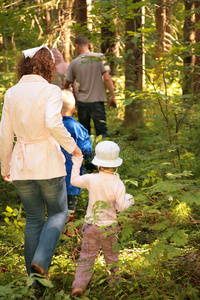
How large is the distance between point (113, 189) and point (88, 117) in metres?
4.33

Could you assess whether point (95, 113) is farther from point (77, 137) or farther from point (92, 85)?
point (77, 137)

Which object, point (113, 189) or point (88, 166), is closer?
point (113, 189)

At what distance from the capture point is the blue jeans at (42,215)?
3307mm

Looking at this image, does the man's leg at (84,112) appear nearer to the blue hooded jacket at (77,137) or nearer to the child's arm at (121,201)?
the blue hooded jacket at (77,137)

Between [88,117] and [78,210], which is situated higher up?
[88,117]

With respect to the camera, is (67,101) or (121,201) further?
(67,101)

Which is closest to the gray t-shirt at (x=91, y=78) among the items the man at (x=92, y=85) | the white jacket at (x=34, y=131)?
the man at (x=92, y=85)

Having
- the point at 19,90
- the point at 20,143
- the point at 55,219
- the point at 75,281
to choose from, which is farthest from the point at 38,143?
the point at 75,281

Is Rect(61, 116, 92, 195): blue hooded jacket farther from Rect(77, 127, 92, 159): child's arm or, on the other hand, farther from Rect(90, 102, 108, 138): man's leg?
Rect(90, 102, 108, 138): man's leg

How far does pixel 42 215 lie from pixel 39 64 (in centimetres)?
137

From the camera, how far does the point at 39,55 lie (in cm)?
341

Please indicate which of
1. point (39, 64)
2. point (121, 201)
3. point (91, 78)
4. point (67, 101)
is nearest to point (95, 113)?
point (91, 78)

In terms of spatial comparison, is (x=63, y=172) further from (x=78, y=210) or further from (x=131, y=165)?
(x=131, y=165)

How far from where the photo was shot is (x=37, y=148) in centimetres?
330
